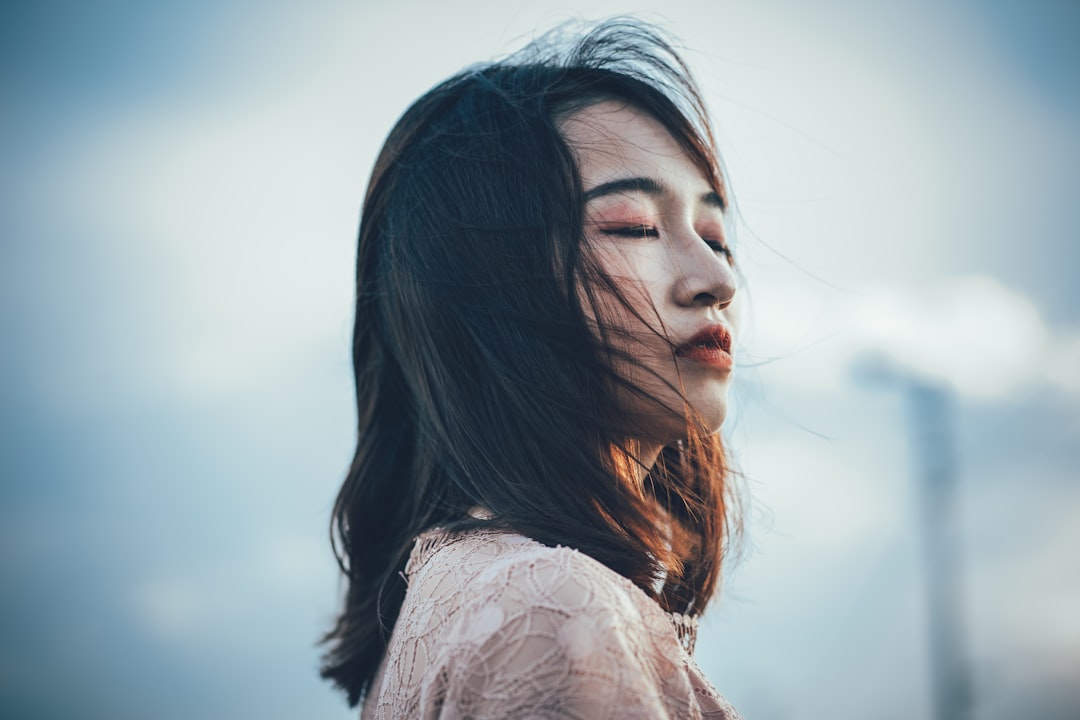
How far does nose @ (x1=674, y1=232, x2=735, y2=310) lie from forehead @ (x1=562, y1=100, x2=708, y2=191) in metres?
0.16

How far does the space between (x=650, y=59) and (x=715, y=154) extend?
28 centimetres

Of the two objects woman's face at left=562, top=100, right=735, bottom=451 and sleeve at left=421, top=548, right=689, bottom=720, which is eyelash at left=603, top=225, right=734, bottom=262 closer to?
woman's face at left=562, top=100, right=735, bottom=451

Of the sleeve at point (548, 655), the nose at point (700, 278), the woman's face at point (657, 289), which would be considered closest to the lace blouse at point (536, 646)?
the sleeve at point (548, 655)

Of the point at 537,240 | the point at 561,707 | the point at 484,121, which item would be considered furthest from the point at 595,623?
the point at 484,121

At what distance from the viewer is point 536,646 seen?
90 cm

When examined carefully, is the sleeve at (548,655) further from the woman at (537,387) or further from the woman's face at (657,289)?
the woman's face at (657,289)

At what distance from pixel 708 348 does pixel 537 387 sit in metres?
0.34

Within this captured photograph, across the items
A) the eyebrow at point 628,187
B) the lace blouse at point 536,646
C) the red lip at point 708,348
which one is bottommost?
the lace blouse at point 536,646

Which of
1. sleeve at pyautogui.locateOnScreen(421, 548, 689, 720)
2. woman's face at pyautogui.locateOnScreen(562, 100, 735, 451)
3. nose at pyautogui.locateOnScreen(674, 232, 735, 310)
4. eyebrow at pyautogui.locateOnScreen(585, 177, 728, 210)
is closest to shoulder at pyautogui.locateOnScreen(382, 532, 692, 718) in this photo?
sleeve at pyautogui.locateOnScreen(421, 548, 689, 720)

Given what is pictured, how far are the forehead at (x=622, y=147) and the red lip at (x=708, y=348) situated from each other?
32 cm

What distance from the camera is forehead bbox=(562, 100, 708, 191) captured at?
1.43m

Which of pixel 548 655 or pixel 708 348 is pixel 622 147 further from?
pixel 548 655

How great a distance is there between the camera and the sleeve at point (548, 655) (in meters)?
0.87

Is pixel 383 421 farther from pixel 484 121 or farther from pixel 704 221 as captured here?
pixel 704 221
